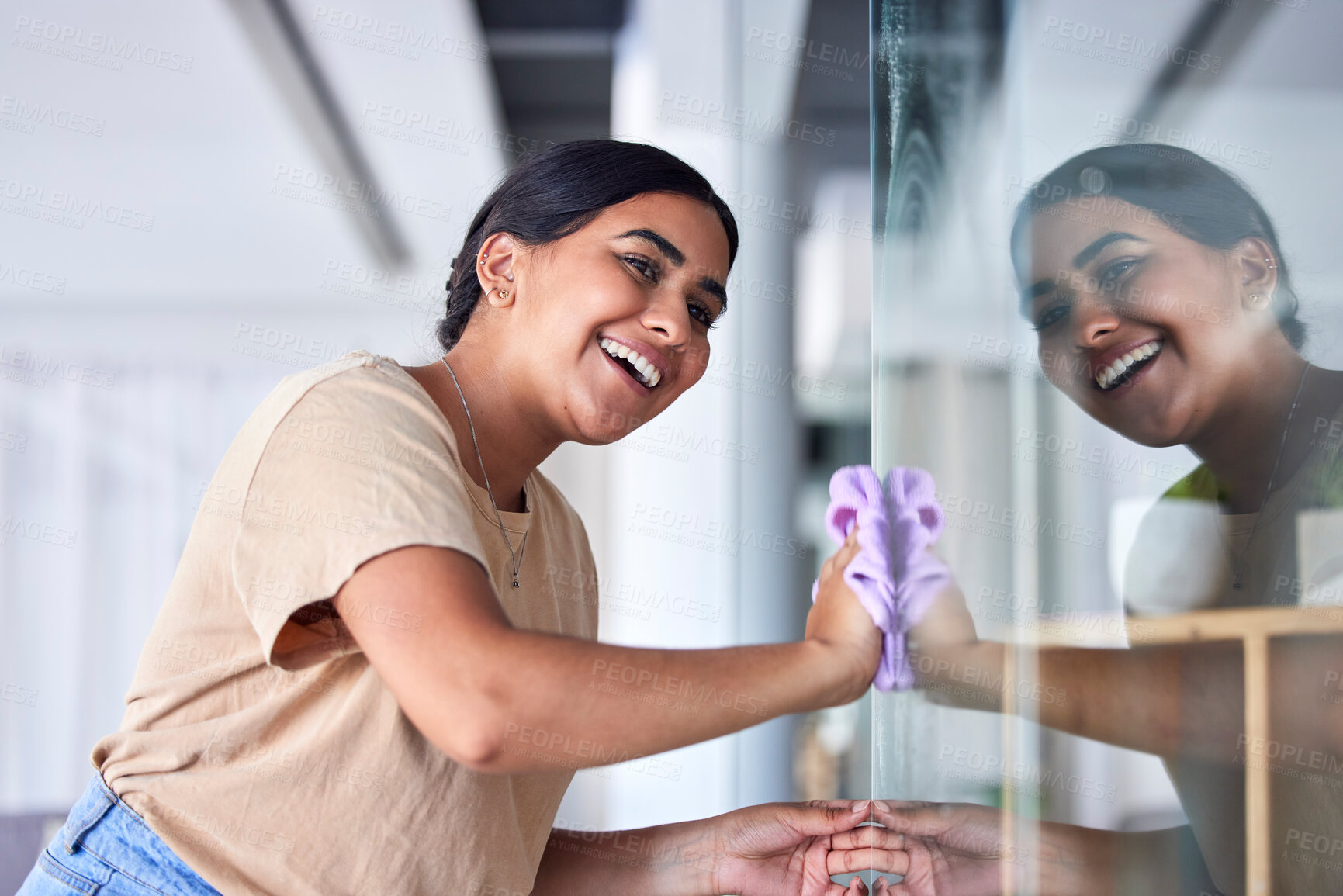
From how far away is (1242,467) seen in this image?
15.7 inches

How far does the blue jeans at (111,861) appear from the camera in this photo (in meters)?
0.78

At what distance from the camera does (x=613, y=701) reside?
616 millimetres

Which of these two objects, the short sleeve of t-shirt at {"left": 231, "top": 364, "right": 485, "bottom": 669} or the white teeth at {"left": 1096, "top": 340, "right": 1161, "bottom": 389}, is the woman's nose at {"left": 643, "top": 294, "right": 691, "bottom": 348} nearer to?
the short sleeve of t-shirt at {"left": 231, "top": 364, "right": 485, "bottom": 669}

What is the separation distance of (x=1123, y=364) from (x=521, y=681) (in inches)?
15.2

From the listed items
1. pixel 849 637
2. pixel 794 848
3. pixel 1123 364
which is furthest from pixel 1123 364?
pixel 794 848

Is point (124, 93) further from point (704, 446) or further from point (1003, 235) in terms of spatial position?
point (1003, 235)

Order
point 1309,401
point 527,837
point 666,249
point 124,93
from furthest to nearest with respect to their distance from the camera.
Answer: point 124,93 < point 527,837 < point 666,249 < point 1309,401

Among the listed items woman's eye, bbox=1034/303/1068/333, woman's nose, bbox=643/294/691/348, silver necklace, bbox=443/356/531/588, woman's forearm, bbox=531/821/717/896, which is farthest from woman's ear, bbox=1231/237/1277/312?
woman's forearm, bbox=531/821/717/896

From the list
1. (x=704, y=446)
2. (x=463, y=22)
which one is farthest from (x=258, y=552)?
(x=463, y=22)

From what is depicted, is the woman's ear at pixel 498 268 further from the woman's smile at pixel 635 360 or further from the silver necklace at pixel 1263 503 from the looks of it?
the silver necklace at pixel 1263 503

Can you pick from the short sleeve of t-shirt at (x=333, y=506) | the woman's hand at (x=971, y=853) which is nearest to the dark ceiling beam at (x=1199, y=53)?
the woman's hand at (x=971, y=853)

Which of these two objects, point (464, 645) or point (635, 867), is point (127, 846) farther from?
point (635, 867)

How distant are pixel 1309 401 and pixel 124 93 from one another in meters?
3.09

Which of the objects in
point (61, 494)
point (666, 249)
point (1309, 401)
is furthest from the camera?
point (61, 494)
